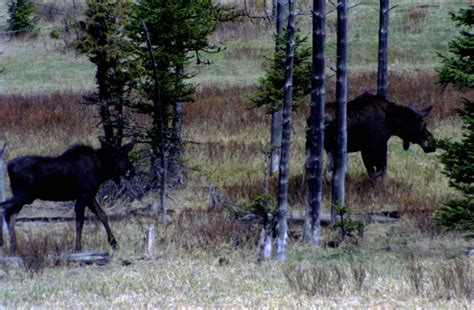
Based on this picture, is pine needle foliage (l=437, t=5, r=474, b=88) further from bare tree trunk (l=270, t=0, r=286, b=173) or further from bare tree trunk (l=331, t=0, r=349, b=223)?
bare tree trunk (l=270, t=0, r=286, b=173)

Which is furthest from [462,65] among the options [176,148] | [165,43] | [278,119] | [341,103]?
[176,148]

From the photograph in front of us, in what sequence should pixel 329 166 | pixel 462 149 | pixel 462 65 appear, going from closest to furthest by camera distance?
pixel 462 149, pixel 462 65, pixel 329 166

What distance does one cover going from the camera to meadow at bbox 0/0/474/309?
10211 mm

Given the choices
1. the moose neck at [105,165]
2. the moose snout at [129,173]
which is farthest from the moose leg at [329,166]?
the moose neck at [105,165]

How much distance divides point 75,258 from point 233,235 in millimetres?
2812

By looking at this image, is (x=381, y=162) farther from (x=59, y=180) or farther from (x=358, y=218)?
(x=59, y=180)

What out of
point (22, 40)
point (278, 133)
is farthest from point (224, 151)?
point (22, 40)

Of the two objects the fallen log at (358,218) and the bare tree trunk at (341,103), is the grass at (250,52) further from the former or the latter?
the bare tree trunk at (341,103)

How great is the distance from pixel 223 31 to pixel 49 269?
39.6 metres

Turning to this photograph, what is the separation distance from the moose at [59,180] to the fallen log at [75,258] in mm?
1046

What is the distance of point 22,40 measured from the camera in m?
53.8

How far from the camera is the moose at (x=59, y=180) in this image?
48.0ft

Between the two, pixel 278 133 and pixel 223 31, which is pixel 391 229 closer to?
pixel 278 133

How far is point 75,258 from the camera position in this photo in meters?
13.2
